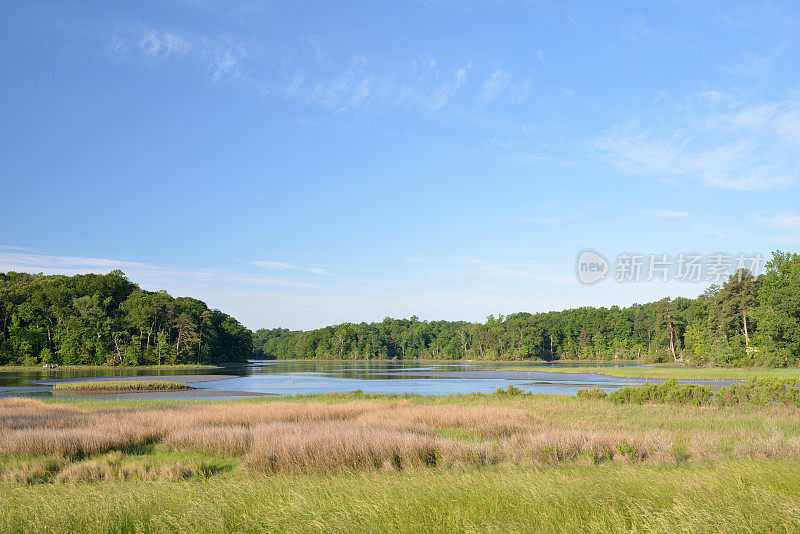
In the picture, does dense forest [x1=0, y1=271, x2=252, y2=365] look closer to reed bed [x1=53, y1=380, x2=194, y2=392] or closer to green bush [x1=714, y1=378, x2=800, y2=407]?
reed bed [x1=53, y1=380, x2=194, y2=392]

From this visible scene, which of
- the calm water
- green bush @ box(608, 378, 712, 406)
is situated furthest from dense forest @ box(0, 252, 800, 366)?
green bush @ box(608, 378, 712, 406)

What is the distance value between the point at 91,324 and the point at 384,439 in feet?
374

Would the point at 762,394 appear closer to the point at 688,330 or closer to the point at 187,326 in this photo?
the point at 688,330

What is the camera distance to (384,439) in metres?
16.3

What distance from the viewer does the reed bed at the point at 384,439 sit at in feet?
48.1

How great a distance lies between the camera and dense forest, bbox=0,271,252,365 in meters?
108

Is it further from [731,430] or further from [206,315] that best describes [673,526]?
[206,315]

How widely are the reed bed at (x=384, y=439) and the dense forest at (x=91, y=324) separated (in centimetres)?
9479

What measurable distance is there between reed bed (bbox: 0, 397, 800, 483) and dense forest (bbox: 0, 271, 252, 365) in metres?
94.8

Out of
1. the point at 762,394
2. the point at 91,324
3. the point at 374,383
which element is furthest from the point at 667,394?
the point at 91,324

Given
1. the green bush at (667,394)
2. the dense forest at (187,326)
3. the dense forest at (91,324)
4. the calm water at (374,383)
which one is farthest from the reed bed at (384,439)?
the dense forest at (91,324)

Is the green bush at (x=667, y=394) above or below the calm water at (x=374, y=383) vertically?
above

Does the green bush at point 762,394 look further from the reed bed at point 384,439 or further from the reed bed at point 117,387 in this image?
the reed bed at point 117,387

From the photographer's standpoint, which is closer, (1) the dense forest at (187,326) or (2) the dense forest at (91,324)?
(1) the dense forest at (187,326)
